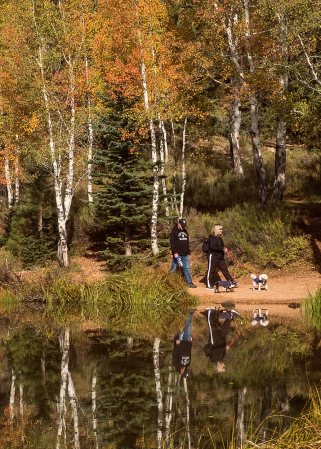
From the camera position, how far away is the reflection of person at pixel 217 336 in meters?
9.63

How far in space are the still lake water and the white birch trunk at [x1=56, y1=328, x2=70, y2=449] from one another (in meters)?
0.01

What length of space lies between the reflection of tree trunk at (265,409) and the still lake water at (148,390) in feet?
0.04

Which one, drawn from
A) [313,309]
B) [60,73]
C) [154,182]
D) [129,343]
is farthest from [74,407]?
[60,73]

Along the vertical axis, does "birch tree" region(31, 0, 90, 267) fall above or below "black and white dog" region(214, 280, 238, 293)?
above

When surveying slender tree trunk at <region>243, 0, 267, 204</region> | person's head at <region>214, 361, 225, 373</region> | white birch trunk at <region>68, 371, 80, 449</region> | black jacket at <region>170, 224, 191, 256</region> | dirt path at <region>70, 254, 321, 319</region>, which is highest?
slender tree trunk at <region>243, 0, 267, 204</region>

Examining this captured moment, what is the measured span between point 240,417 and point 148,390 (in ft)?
5.73

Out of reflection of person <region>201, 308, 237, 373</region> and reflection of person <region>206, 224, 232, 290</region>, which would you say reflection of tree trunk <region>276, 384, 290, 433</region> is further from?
reflection of person <region>206, 224, 232, 290</region>

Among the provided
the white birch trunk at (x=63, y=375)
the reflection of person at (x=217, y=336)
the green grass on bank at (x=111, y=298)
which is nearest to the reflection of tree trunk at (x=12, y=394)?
the white birch trunk at (x=63, y=375)

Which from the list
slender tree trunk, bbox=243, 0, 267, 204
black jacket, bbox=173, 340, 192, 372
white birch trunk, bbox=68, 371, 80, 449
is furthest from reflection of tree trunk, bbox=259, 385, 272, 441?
slender tree trunk, bbox=243, 0, 267, 204

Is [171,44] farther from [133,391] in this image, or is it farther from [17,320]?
[133,391]

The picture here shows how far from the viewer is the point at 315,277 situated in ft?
60.0

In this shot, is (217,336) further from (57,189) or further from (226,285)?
(57,189)

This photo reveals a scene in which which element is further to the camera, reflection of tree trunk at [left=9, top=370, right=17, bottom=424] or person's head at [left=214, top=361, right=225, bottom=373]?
person's head at [left=214, top=361, right=225, bottom=373]

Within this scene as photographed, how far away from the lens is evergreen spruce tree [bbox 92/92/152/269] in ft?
75.0
